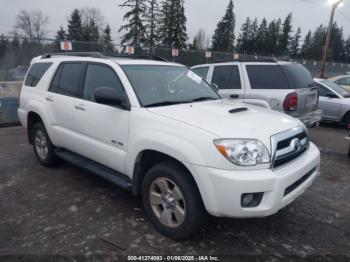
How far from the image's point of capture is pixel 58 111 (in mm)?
4598

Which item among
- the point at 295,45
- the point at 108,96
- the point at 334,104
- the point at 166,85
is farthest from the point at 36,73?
the point at 295,45

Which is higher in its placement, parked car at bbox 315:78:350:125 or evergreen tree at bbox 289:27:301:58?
evergreen tree at bbox 289:27:301:58

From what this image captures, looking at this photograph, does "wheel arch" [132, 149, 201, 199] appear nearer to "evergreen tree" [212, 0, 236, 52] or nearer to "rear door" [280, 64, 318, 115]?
"rear door" [280, 64, 318, 115]

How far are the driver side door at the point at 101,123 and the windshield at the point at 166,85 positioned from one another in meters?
0.21

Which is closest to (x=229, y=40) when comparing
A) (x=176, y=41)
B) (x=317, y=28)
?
(x=176, y=41)

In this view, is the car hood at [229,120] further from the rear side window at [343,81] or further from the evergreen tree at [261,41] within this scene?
the evergreen tree at [261,41]

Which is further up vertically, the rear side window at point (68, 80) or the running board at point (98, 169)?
the rear side window at point (68, 80)

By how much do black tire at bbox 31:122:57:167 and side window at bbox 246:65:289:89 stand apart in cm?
422

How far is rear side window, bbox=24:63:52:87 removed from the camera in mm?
5166

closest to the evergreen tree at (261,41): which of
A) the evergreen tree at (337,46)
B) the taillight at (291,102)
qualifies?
the evergreen tree at (337,46)

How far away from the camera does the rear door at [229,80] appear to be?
6879 millimetres

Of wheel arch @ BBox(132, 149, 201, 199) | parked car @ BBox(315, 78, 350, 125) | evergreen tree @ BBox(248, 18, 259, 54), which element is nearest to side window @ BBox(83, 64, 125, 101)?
wheel arch @ BBox(132, 149, 201, 199)

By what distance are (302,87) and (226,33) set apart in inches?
2030

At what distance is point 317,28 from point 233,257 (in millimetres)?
Result: 89975
